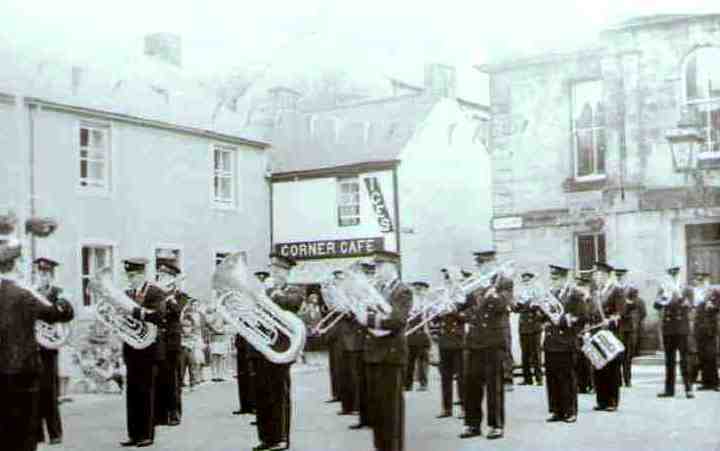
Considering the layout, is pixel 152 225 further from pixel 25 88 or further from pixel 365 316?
pixel 365 316

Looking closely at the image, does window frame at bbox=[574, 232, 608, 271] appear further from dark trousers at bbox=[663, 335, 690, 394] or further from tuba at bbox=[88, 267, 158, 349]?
tuba at bbox=[88, 267, 158, 349]

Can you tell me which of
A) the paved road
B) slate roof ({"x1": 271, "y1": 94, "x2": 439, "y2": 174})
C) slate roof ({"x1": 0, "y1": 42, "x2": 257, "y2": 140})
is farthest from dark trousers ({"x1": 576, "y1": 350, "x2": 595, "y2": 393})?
slate roof ({"x1": 271, "y1": 94, "x2": 439, "y2": 174})

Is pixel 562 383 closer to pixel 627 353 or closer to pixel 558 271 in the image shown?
pixel 558 271

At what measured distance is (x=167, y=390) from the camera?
38.5ft

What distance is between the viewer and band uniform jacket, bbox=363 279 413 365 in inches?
339

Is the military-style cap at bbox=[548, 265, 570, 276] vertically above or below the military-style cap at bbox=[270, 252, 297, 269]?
below

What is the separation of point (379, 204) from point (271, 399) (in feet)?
54.4

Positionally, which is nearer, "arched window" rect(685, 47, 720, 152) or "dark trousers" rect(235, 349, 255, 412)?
"dark trousers" rect(235, 349, 255, 412)

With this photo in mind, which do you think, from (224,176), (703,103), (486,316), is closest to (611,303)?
(486,316)

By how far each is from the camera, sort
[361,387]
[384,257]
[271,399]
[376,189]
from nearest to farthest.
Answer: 1. [384,257]
2. [271,399]
3. [361,387]
4. [376,189]

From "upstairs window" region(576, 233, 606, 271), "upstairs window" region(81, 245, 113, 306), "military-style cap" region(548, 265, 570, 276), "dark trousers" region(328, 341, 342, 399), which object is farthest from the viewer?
"upstairs window" region(576, 233, 606, 271)

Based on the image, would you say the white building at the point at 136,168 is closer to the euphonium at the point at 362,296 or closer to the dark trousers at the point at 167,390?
the dark trousers at the point at 167,390

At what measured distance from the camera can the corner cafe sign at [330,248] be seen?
25.7 m

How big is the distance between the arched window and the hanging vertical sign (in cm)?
886
